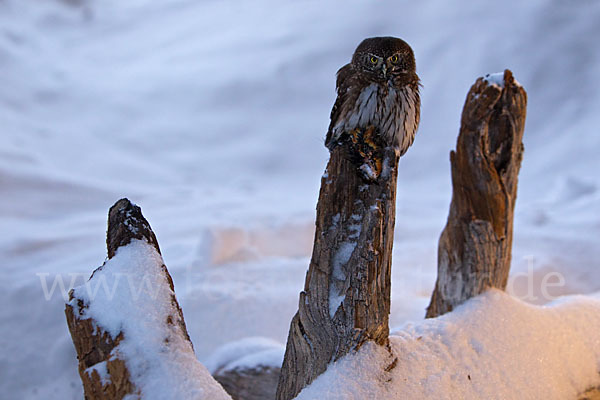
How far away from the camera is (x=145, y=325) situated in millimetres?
885

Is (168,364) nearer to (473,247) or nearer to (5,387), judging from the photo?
(473,247)

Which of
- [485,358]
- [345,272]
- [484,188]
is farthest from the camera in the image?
[484,188]

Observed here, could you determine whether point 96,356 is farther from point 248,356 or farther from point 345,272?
point 248,356

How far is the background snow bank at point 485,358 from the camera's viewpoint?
106cm

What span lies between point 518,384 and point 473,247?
55cm

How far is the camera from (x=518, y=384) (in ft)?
4.24

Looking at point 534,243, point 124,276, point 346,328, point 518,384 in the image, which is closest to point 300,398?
point 346,328

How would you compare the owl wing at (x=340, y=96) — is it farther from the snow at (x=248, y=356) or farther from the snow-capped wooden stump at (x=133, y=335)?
the snow at (x=248, y=356)

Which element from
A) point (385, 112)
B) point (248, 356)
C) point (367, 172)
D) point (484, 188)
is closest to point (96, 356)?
point (367, 172)

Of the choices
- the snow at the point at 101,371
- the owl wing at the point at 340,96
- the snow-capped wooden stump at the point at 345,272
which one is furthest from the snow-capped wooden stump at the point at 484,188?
the snow at the point at 101,371

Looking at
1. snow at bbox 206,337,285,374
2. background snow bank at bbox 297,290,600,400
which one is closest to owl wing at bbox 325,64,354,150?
background snow bank at bbox 297,290,600,400

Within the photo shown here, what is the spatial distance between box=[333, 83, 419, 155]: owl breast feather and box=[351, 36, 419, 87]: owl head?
0.10ft

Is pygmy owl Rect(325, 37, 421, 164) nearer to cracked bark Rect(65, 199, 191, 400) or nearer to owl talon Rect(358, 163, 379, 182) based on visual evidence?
owl talon Rect(358, 163, 379, 182)

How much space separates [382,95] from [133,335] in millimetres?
963
